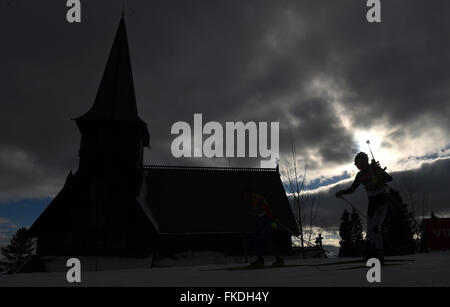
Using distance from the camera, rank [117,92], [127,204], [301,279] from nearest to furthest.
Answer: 1. [301,279]
2. [127,204]
3. [117,92]

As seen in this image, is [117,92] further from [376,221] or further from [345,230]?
[345,230]

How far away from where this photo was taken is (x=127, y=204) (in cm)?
2367

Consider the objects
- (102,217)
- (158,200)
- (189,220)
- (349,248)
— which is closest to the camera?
(102,217)

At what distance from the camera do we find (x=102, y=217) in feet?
76.0

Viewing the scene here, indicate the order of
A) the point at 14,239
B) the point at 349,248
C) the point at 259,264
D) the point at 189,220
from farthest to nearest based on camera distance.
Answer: the point at 14,239 < the point at 349,248 < the point at 189,220 < the point at 259,264

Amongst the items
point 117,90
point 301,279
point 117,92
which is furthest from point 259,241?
point 117,90

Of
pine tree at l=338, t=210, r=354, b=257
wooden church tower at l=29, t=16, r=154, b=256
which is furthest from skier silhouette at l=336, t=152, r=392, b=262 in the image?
pine tree at l=338, t=210, r=354, b=257

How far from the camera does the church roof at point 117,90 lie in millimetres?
26172

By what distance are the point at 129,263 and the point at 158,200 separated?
6.41m

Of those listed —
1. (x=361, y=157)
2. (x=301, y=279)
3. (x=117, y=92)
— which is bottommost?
(x=301, y=279)

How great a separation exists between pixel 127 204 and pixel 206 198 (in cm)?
702
